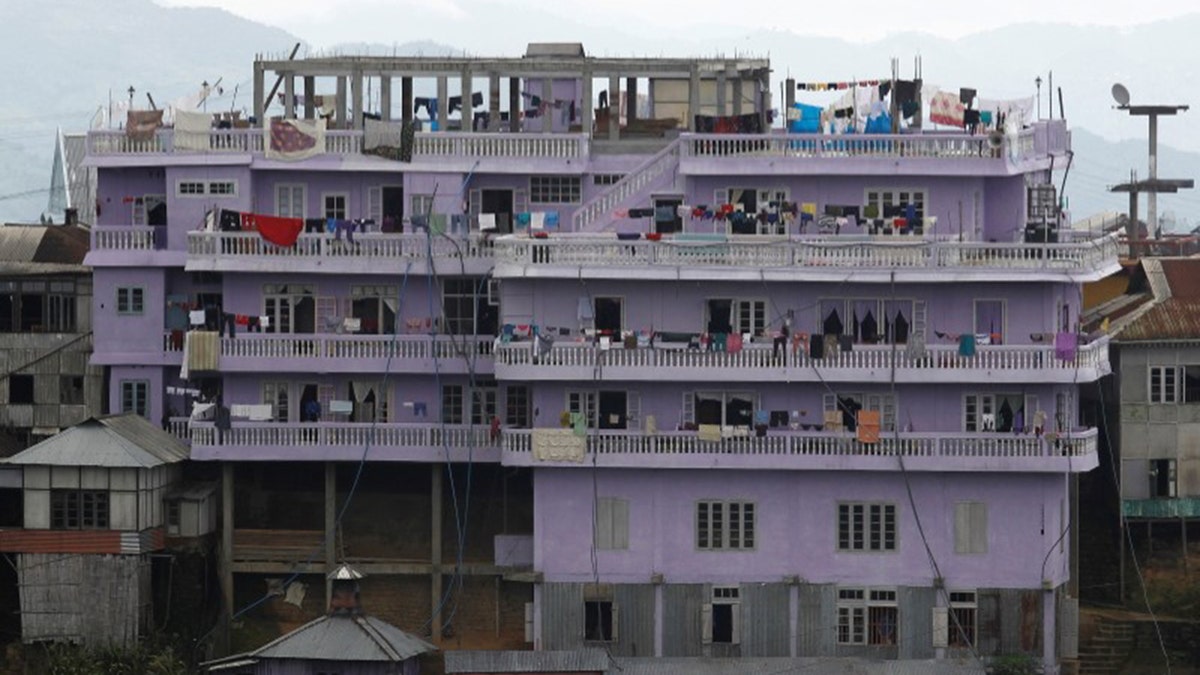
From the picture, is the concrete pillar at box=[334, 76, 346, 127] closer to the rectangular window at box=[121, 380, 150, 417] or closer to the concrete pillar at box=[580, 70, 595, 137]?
the concrete pillar at box=[580, 70, 595, 137]

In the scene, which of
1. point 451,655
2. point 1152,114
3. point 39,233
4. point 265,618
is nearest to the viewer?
point 451,655

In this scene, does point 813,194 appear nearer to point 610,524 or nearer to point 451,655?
point 610,524

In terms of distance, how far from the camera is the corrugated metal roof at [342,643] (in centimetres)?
6184

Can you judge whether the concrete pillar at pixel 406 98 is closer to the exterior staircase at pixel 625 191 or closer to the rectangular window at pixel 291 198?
the rectangular window at pixel 291 198

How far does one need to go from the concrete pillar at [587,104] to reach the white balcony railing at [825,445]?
761 centimetres

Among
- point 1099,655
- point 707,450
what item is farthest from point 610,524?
point 1099,655

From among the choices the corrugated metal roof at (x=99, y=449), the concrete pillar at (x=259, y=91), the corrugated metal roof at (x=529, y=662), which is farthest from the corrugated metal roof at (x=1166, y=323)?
the corrugated metal roof at (x=99, y=449)

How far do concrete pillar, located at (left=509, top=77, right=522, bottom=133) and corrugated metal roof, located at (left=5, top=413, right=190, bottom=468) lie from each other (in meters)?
10.8

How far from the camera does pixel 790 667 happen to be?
206 ft

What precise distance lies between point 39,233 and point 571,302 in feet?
49.8

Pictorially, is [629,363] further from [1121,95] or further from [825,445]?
[1121,95]

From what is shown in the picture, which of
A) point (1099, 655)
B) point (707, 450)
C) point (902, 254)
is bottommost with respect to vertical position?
point (1099, 655)

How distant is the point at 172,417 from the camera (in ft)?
221

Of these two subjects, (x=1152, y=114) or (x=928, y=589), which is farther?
(x=1152, y=114)
